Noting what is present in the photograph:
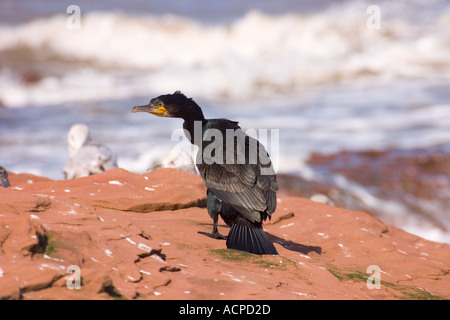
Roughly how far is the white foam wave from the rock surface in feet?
54.2

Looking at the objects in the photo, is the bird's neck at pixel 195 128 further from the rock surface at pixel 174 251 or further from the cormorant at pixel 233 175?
the rock surface at pixel 174 251

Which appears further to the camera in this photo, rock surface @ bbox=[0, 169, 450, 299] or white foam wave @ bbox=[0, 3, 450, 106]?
white foam wave @ bbox=[0, 3, 450, 106]

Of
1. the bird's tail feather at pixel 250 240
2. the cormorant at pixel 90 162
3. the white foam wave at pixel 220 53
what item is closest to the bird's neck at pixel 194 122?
the bird's tail feather at pixel 250 240

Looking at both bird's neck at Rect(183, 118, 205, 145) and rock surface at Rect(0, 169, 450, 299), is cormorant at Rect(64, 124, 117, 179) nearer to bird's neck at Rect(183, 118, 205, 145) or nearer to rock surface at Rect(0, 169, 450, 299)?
rock surface at Rect(0, 169, 450, 299)

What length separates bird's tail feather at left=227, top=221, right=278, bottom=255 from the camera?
488cm

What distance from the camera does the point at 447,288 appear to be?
202 inches

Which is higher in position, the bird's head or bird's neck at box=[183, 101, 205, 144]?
the bird's head

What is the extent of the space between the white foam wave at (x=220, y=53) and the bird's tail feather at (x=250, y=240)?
17.7 metres

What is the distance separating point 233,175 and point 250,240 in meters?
0.54

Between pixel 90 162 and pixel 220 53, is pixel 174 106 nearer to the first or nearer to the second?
pixel 90 162

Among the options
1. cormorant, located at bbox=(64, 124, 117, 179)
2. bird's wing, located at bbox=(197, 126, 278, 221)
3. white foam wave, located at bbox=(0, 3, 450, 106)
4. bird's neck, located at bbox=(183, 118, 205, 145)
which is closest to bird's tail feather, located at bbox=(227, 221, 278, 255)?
bird's wing, located at bbox=(197, 126, 278, 221)

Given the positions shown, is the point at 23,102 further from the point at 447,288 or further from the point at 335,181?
the point at 447,288

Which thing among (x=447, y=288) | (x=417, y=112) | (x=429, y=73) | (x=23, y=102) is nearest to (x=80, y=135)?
(x=447, y=288)

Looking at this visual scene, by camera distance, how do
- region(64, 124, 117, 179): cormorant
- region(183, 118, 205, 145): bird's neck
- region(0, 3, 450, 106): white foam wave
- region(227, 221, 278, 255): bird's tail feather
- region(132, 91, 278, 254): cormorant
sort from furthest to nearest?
1. region(0, 3, 450, 106): white foam wave
2. region(64, 124, 117, 179): cormorant
3. region(183, 118, 205, 145): bird's neck
4. region(132, 91, 278, 254): cormorant
5. region(227, 221, 278, 255): bird's tail feather
